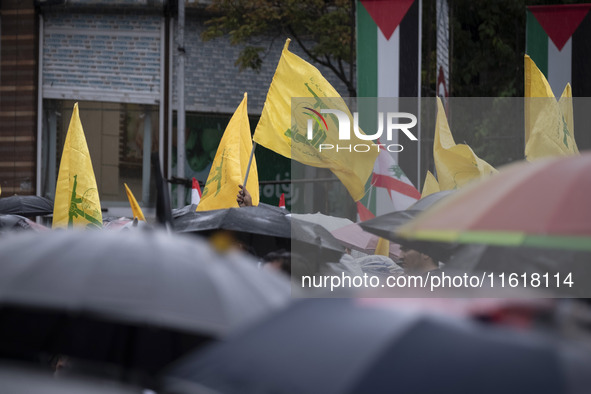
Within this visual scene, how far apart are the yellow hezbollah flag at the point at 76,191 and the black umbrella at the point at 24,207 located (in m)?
2.20

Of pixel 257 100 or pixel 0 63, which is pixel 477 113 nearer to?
pixel 257 100

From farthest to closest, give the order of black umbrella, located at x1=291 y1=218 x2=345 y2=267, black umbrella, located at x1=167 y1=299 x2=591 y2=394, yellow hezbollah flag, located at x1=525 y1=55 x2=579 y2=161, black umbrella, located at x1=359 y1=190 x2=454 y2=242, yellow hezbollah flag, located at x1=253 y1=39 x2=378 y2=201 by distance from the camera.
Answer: yellow hezbollah flag, located at x1=253 y1=39 x2=378 y2=201 < yellow hezbollah flag, located at x1=525 y1=55 x2=579 y2=161 < black umbrella, located at x1=291 y1=218 x2=345 y2=267 < black umbrella, located at x1=359 y1=190 x2=454 y2=242 < black umbrella, located at x1=167 y1=299 x2=591 y2=394

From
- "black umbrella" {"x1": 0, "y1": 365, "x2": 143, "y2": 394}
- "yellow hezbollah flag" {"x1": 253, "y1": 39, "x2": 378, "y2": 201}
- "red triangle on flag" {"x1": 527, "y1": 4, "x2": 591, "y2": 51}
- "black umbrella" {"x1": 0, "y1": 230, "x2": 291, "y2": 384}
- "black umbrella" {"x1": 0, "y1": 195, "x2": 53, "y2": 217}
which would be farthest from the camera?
"black umbrella" {"x1": 0, "y1": 195, "x2": 53, "y2": 217}

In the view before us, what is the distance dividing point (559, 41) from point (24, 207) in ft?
Answer: 24.6

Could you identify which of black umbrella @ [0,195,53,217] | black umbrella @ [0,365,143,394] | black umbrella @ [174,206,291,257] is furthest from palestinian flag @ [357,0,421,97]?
black umbrella @ [0,365,143,394]

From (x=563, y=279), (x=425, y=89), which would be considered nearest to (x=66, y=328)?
(x=563, y=279)

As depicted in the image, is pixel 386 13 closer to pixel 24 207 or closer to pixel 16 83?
pixel 24 207

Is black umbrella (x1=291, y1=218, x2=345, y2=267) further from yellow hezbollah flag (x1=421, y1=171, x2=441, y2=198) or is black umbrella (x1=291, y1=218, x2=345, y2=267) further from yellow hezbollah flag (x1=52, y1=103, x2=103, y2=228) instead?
yellow hezbollah flag (x1=52, y1=103, x2=103, y2=228)

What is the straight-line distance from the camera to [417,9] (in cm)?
1120

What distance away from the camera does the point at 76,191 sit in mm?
10188

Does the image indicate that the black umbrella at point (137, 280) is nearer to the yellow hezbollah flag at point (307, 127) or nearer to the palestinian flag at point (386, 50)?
the yellow hezbollah flag at point (307, 127)

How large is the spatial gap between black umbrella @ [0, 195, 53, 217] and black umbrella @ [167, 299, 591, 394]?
10537 mm

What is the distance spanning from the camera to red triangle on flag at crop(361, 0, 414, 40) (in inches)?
433

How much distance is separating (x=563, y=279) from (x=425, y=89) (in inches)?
419
